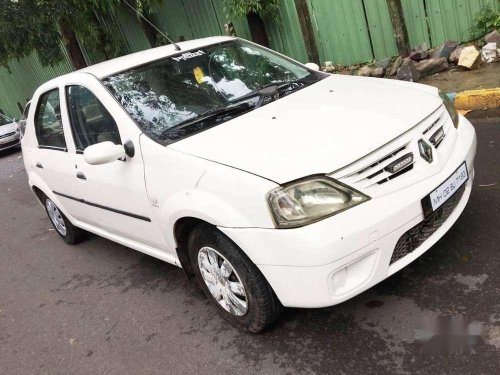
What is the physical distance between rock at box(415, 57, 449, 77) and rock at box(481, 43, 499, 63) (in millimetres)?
515

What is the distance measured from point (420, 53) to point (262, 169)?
586cm

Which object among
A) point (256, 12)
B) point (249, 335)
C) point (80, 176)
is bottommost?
point (249, 335)

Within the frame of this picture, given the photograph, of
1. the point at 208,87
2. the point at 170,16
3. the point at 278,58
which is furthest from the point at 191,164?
the point at 170,16

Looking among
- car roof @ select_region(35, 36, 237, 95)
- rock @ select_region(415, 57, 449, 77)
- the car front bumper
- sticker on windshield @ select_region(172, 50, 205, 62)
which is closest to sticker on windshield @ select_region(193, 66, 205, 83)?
sticker on windshield @ select_region(172, 50, 205, 62)

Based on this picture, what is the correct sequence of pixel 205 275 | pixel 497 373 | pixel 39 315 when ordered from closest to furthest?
pixel 497 373, pixel 205 275, pixel 39 315

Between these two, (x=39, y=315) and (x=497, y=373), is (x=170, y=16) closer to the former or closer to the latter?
(x=39, y=315)

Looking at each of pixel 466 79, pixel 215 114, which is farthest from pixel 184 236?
pixel 466 79

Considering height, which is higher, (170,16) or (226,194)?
(170,16)

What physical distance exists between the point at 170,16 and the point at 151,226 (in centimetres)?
918

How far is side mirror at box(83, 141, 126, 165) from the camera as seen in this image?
10.1ft

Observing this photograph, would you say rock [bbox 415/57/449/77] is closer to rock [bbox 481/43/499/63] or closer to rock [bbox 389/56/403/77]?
rock [bbox 389/56/403/77]

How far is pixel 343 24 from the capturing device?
8.50 m

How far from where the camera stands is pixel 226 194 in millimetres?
2568

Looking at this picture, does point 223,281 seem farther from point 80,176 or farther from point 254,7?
point 254,7
